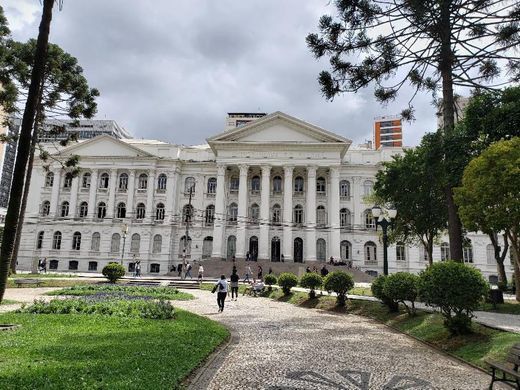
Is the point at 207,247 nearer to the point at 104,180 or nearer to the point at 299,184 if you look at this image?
the point at 299,184

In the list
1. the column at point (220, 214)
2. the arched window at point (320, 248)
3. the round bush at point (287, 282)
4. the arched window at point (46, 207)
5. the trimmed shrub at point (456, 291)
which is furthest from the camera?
the arched window at point (46, 207)

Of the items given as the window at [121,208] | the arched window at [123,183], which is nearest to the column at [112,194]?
the arched window at [123,183]

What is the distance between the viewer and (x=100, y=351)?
7672 millimetres

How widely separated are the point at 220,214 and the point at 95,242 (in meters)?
15.8

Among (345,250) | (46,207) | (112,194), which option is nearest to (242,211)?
(345,250)

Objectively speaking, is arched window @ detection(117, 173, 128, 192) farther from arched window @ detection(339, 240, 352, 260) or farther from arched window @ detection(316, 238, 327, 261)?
arched window @ detection(339, 240, 352, 260)

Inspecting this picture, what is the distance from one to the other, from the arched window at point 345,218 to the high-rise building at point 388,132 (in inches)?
2227

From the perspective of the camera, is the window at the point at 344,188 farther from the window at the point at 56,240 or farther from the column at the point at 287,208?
the window at the point at 56,240

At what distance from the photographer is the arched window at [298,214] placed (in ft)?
166

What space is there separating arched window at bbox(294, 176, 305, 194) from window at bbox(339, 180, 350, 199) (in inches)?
183

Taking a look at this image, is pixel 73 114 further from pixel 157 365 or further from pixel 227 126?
pixel 227 126

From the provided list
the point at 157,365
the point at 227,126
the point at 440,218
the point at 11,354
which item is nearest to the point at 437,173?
the point at 440,218

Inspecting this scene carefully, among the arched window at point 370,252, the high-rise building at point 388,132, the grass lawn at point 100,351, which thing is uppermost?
the high-rise building at point 388,132

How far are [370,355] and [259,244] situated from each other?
38.4 meters
